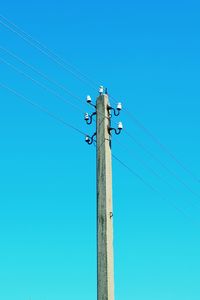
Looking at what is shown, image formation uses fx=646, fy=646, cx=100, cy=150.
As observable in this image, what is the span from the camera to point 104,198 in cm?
1337

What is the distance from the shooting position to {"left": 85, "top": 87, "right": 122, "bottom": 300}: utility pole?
1272 cm

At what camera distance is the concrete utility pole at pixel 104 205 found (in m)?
12.7

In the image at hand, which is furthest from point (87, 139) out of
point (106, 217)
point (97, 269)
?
point (97, 269)

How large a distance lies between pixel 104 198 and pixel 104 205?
156 mm

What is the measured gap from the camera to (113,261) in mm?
12977

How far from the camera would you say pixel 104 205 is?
1330cm

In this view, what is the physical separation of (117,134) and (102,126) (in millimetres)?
381

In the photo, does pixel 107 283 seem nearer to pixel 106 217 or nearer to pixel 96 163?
pixel 106 217

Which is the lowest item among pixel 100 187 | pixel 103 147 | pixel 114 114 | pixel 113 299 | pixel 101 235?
pixel 113 299

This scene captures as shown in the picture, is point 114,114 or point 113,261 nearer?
point 113,261

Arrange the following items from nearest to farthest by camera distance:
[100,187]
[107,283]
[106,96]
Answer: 1. [107,283]
2. [100,187]
3. [106,96]

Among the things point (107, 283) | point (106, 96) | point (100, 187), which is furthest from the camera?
point (106, 96)

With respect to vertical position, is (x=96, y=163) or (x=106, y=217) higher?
(x=96, y=163)

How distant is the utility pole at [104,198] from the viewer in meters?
12.7
